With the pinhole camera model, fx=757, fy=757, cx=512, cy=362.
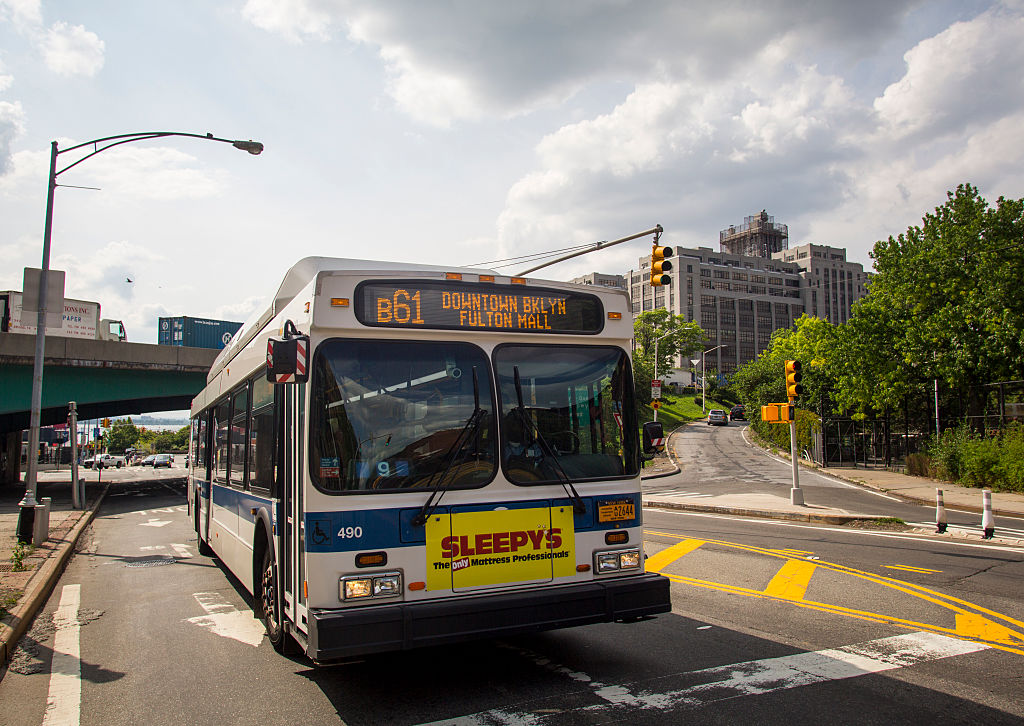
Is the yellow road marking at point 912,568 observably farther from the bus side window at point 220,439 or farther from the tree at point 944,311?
the tree at point 944,311

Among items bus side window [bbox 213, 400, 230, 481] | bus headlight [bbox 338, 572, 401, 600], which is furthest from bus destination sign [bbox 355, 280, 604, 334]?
bus side window [bbox 213, 400, 230, 481]

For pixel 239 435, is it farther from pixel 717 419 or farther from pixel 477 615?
pixel 717 419

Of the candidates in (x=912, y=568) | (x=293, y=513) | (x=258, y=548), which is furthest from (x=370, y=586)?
(x=912, y=568)

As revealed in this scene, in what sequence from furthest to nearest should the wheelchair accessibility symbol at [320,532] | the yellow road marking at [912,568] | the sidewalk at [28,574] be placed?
the yellow road marking at [912,568], the sidewalk at [28,574], the wheelchair accessibility symbol at [320,532]

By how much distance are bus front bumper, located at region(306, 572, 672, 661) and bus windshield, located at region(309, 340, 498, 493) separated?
0.81m

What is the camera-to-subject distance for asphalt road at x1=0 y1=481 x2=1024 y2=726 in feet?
16.1

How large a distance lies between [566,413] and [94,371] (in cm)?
3127

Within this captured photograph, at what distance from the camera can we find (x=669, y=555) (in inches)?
447

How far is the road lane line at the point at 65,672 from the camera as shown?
209 inches

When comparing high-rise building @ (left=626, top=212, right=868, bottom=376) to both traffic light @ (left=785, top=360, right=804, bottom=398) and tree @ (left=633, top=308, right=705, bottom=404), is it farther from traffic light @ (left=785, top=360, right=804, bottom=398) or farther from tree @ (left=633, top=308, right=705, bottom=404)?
traffic light @ (left=785, top=360, right=804, bottom=398)

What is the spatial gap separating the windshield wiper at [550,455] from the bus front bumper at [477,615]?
22.4 inches

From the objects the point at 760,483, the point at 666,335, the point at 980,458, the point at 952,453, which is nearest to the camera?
the point at 980,458

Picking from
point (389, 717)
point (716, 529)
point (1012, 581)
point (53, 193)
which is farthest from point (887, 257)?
point (389, 717)

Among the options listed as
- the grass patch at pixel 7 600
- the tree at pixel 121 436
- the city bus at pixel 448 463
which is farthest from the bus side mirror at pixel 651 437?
the tree at pixel 121 436
